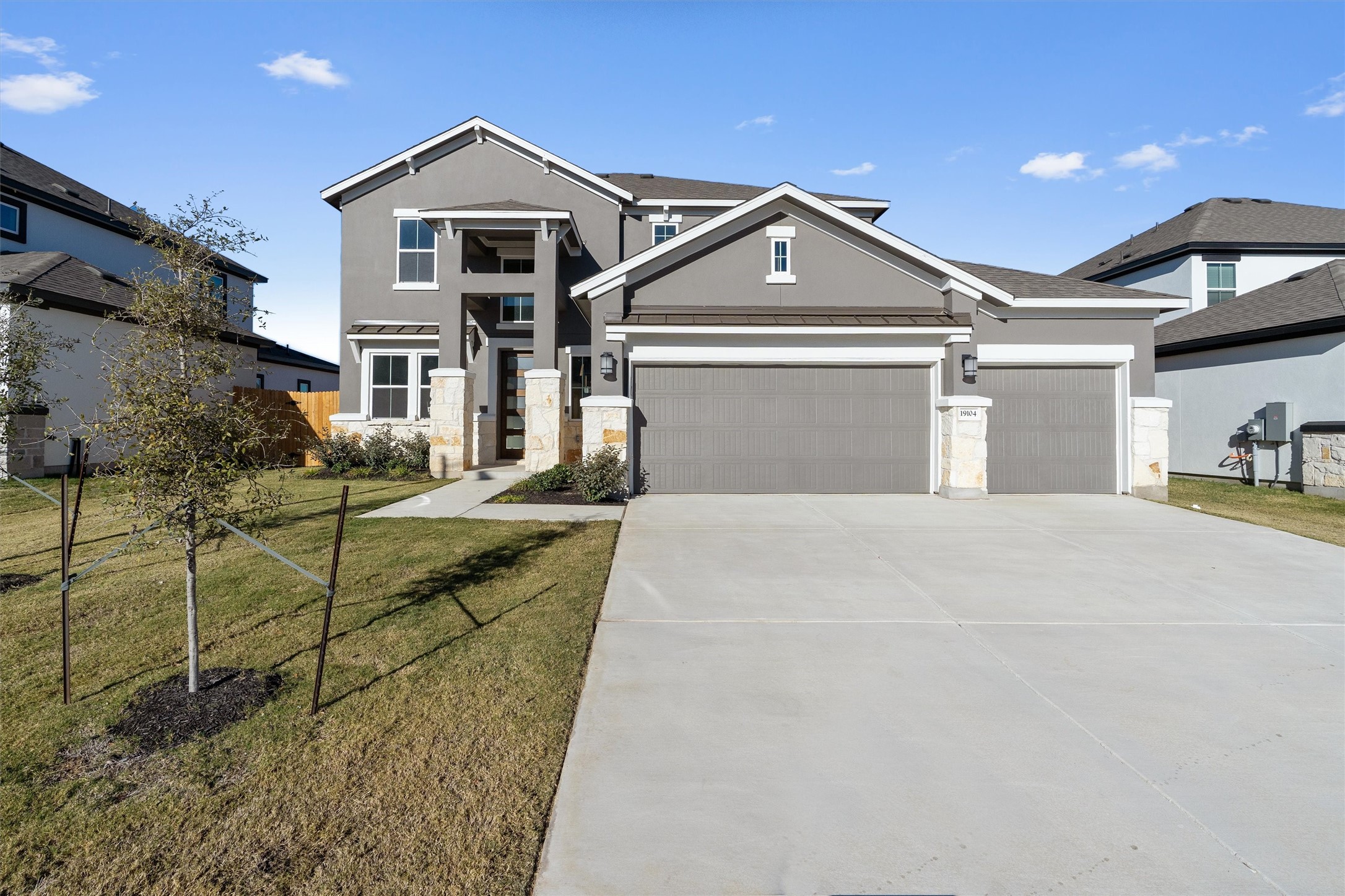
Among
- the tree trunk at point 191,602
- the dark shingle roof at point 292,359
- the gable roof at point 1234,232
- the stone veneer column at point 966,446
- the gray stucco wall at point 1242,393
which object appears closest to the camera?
the tree trunk at point 191,602

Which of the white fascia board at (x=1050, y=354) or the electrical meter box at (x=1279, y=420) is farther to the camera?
the electrical meter box at (x=1279, y=420)

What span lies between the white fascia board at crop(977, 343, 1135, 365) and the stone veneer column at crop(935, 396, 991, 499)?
1.14 m

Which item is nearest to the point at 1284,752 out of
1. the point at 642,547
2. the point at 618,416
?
the point at 642,547

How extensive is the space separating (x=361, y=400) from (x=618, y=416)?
8780 mm

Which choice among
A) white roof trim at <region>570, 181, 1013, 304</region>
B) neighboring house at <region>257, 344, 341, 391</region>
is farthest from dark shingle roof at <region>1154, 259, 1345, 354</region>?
neighboring house at <region>257, 344, 341, 391</region>

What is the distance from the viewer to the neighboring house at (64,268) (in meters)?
14.4

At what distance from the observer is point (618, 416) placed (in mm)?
11703

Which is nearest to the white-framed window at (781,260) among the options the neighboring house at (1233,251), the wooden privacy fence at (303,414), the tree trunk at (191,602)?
the tree trunk at (191,602)

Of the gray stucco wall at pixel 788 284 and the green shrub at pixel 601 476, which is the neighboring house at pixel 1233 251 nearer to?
the gray stucco wall at pixel 788 284

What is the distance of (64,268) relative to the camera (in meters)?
16.6

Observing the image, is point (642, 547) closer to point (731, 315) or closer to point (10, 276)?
point (731, 315)

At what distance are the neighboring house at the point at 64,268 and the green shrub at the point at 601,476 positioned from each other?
6708mm

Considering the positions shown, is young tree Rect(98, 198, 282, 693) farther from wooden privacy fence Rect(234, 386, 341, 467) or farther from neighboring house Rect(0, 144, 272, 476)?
wooden privacy fence Rect(234, 386, 341, 467)

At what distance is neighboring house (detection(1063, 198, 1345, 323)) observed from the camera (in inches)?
803
